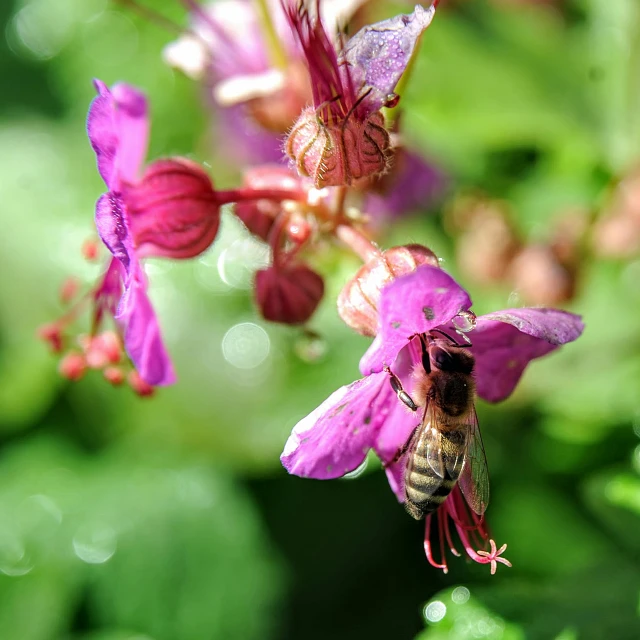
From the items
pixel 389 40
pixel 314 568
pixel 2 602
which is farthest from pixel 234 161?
pixel 389 40

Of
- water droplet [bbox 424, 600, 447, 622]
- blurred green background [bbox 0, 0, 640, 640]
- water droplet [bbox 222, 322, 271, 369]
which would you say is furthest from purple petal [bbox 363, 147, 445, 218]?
water droplet [bbox 424, 600, 447, 622]

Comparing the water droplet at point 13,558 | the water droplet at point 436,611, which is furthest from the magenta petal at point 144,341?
the water droplet at point 13,558

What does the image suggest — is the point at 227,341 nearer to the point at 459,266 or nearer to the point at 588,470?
the point at 459,266

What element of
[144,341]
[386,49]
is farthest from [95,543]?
[386,49]

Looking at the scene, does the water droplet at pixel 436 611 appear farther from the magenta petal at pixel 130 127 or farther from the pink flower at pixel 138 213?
the magenta petal at pixel 130 127

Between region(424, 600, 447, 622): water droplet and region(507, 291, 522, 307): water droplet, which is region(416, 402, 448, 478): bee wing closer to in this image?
region(424, 600, 447, 622): water droplet

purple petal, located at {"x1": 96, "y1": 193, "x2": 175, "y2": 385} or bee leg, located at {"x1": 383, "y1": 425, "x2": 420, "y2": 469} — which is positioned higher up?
purple petal, located at {"x1": 96, "y1": 193, "x2": 175, "y2": 385}
